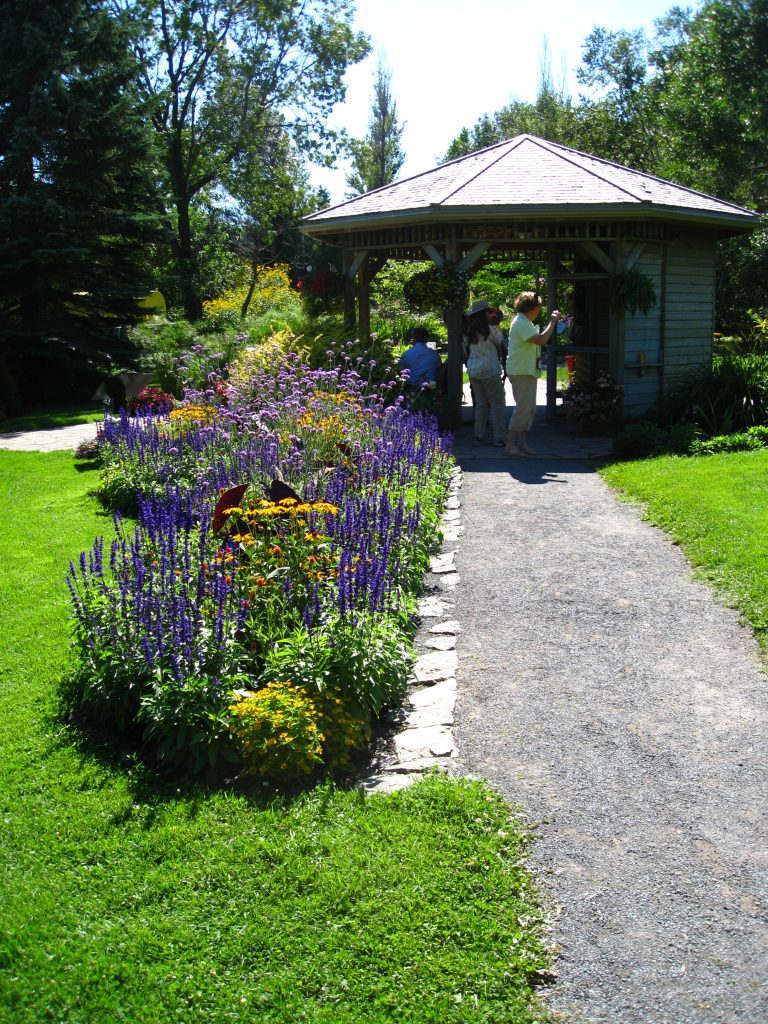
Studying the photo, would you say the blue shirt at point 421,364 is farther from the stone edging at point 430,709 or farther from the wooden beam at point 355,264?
the stone edging at point 430,709

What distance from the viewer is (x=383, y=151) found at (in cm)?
4978

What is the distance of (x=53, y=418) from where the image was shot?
633 inches

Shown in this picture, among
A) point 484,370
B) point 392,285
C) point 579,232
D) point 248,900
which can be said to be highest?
point 392,285

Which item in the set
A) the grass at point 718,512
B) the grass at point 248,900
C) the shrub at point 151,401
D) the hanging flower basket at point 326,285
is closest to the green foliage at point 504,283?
the hanging flower basket at point 326,285

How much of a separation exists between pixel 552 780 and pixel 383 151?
50.4 metres

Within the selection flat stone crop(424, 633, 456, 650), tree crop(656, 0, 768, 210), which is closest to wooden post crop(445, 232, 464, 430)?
flat stone crop(424, 633, 456, 650)

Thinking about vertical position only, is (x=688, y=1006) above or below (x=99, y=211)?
below

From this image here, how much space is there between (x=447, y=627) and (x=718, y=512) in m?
3.25

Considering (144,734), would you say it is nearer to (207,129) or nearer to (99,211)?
(99,211)

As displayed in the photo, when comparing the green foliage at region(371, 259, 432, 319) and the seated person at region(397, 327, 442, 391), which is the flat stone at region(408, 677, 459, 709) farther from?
the green foliage at region(371, 259, 432, 319)

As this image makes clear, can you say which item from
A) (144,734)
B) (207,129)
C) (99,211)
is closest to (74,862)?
(144,734)

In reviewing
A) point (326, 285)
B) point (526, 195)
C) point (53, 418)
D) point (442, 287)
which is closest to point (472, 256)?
point (442, 287)

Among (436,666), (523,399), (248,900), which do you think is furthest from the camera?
(523,399)

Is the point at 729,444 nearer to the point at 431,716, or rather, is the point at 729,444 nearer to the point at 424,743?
the point at 431,716
